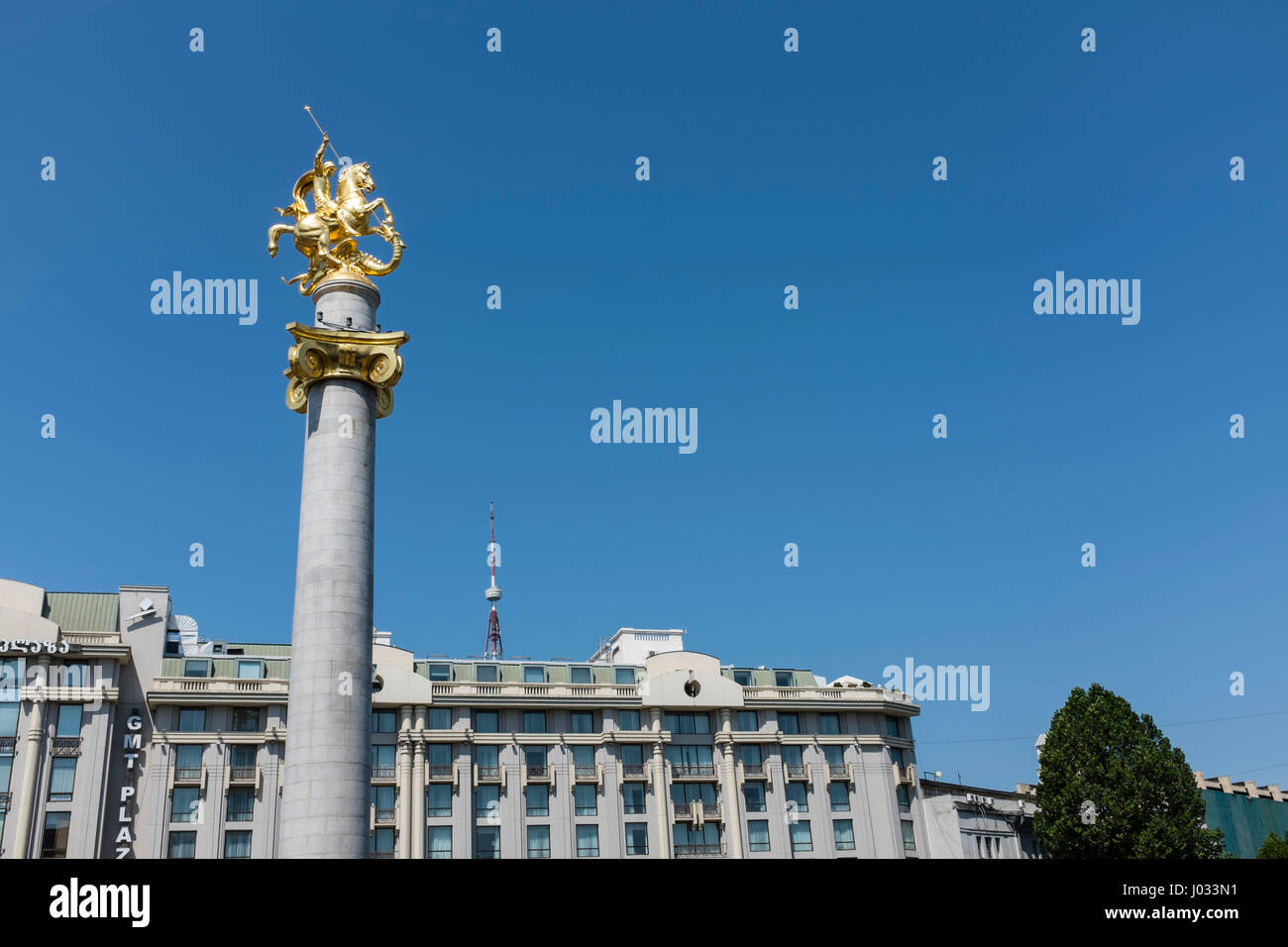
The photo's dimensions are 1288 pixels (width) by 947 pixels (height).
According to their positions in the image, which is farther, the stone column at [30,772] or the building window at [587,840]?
the building window at [587,840]

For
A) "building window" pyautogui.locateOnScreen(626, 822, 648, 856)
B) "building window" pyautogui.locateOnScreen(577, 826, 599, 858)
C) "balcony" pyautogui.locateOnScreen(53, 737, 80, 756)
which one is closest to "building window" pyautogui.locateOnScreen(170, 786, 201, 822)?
"balcony" pyautogui.locateOnScreen(53, 737, 80, 756)

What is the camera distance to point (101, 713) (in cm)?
6619

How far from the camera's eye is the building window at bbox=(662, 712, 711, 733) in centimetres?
7838

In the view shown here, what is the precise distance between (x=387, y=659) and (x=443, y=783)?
8.56 m

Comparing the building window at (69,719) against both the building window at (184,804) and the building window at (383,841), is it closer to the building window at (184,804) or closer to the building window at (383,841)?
the building window at (184,804)

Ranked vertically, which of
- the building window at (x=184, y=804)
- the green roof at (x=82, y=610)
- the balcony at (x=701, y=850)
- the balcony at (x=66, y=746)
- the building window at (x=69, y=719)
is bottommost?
the balcony at (x=701, y=850)

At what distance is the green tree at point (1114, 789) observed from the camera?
6538 centimetres

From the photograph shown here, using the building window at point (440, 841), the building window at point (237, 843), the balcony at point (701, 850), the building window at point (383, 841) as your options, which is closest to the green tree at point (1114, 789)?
the balcony at point (701, 850)

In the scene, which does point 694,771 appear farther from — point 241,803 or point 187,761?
point 187,761

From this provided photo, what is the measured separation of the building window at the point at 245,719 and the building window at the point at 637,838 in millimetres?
24297

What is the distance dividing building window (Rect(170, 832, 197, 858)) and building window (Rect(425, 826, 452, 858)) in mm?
13297

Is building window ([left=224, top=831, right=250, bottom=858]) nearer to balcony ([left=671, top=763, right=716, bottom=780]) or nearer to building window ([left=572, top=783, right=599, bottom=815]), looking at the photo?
building window ([left=572, top=783, right=599, bottom=815])
